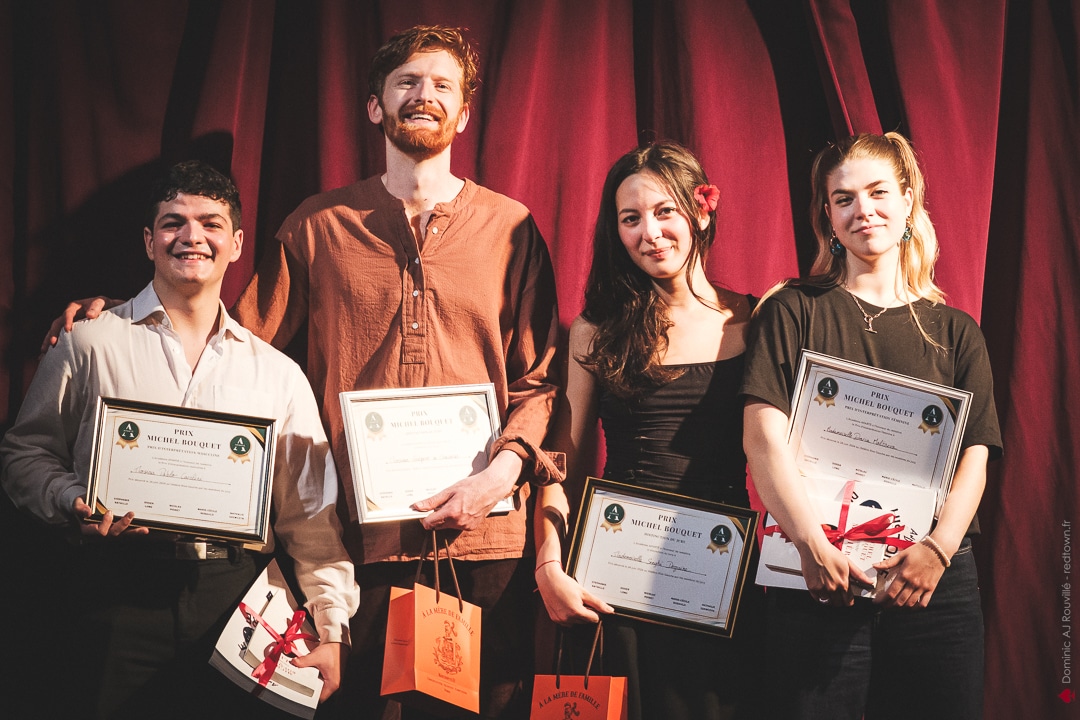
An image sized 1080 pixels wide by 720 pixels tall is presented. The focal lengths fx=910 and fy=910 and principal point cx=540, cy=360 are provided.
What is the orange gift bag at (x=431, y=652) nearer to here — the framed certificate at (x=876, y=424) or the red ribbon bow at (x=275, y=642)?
the red ribbon bow at (x=275, y=642)

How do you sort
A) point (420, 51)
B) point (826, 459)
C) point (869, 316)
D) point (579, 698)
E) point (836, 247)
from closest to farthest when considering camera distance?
point (579, 698), point (826, 459), point (869, 316), point (836, 247), point (420, 51)

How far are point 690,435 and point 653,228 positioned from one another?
518mm

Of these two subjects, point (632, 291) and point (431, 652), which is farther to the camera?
point (632, 291)

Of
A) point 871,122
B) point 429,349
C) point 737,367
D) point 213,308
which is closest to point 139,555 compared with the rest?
point 213,308

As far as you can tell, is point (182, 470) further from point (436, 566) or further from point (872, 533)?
point (872, 533)

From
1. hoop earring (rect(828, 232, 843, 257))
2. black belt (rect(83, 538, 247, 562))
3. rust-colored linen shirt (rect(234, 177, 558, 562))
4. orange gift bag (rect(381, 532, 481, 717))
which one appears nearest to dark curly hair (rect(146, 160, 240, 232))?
rust-colored linen shirt (rect(234, 177, 558, 562))

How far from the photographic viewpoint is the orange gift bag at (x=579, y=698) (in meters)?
1.95

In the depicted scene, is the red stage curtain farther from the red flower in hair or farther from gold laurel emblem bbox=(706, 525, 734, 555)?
gold laurel emblem bbox=(706, 525, 734, 555)

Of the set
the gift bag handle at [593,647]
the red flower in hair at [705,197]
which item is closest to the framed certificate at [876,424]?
the red flower in hair at [705,197]

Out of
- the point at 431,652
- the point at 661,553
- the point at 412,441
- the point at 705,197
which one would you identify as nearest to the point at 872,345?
the point at 705,197

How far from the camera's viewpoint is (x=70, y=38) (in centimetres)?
266

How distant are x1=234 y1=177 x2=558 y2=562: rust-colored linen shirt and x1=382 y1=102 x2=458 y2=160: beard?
0.45ft

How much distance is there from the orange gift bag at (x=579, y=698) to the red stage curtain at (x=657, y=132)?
116 cm

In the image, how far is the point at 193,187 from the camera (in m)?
2.32
